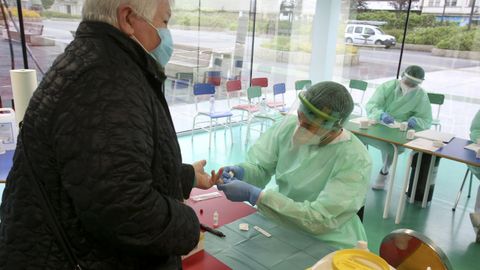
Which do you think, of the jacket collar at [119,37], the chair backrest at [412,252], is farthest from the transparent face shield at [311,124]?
the jacket collar at [119,37]

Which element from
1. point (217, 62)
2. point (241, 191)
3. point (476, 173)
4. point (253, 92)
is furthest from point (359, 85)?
point (241, 191)

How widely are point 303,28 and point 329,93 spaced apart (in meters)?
5.43

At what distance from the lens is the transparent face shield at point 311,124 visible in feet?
5.09

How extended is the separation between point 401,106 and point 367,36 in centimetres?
275

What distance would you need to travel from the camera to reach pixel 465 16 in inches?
205

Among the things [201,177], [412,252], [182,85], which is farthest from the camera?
[182,85]

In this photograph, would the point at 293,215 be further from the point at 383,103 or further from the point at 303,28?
the point at 303,28

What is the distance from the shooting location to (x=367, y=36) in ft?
21.0

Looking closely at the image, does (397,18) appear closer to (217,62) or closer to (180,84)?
(217,62)

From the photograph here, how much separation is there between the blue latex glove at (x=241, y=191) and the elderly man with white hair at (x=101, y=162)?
0.68 m

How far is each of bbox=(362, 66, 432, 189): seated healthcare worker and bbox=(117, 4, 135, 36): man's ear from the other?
3.41 m

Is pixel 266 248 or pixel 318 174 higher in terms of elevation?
pixel 318 174

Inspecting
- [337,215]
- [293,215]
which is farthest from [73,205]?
[337,215]

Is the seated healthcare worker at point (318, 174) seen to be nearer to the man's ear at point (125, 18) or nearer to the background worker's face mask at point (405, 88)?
the man's ear at point (125, 18)
